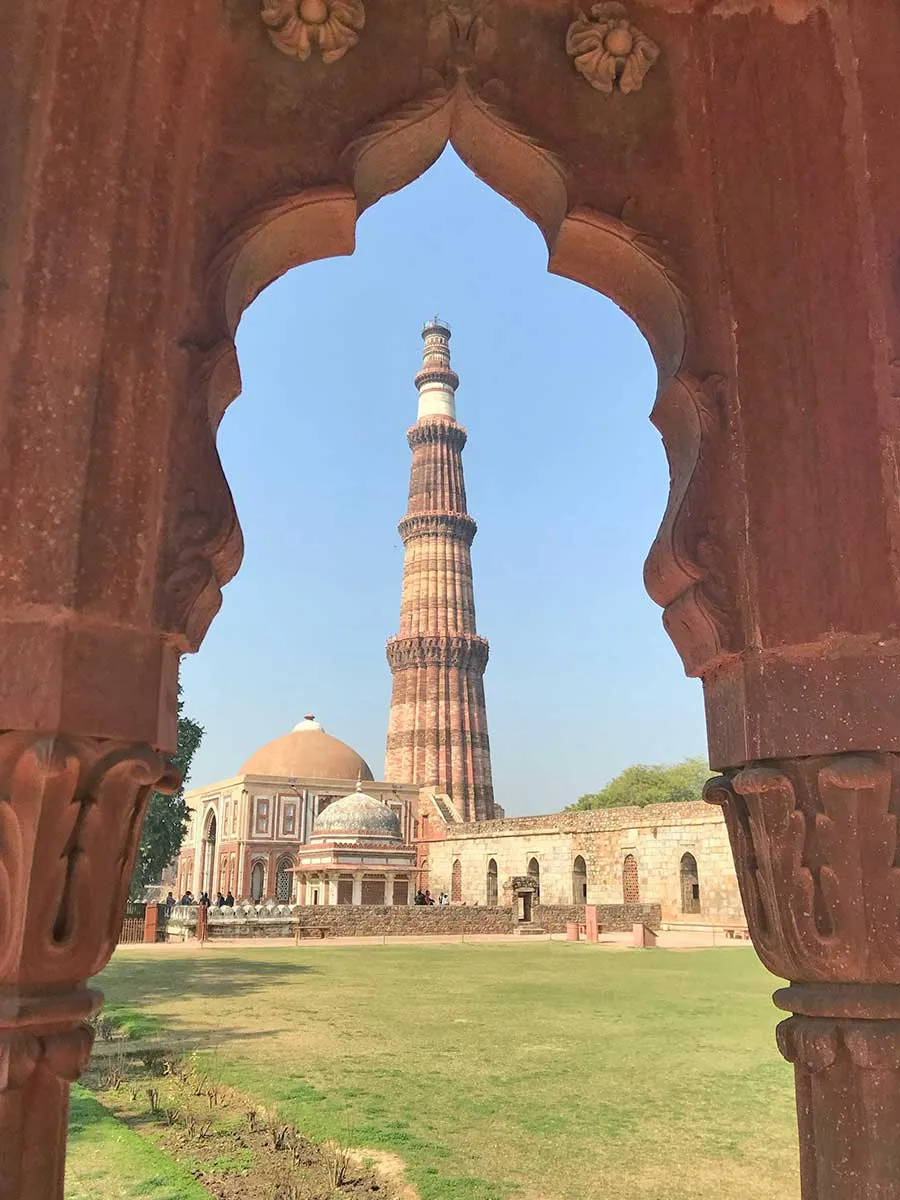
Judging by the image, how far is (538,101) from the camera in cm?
245

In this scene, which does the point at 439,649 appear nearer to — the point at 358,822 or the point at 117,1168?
the point at 358,822

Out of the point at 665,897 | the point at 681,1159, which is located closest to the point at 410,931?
the point at 665,897

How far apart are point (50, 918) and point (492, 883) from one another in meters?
38.2

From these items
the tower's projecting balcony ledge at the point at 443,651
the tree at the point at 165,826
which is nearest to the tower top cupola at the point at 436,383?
the tower's projecting balcony ledge at the point at 443,651

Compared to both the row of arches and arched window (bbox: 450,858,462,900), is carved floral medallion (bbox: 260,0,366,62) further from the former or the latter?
arched window (bbox: 450,858,462,900)

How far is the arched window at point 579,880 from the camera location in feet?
114

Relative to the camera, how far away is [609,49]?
2416 millimetres

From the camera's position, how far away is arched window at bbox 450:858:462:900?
130 feet

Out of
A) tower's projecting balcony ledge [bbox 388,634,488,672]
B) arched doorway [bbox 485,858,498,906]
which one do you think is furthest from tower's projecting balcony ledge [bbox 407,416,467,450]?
arched doorway [bbox 485,858,498,906]

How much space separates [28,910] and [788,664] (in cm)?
149

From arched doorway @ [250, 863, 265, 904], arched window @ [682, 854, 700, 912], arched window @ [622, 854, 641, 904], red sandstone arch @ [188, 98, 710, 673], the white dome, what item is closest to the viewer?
red sandstone arch @ [188, 98, 710, 673]

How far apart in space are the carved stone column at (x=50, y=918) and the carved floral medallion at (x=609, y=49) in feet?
6.52

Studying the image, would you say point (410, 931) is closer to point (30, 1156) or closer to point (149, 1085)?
point (149, 1085)

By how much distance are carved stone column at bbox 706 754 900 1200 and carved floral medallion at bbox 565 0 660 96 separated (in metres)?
1.75
